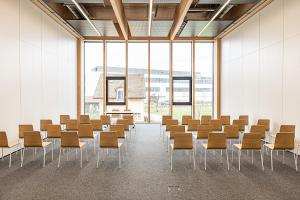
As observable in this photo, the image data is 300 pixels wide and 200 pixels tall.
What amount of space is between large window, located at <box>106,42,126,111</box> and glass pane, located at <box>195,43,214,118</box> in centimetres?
422

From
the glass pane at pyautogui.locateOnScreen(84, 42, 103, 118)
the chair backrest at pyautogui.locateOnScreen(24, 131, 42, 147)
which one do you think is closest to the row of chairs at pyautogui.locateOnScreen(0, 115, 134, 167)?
the chair backrest at pyautogui.locateOnScreen(24, 131, 42, 147)

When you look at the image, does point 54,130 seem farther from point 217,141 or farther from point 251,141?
point 251,141

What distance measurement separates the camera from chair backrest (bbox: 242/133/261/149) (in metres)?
5.54

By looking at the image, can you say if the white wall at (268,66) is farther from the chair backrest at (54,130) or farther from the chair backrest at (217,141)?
the chair backrest at (54,130)

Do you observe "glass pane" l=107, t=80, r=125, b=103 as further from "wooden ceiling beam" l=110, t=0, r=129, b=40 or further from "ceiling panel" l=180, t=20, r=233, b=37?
"ceiling panel" l=180, t=20, r=233, b=37

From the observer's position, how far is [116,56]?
47.5ft

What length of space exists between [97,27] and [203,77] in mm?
6595

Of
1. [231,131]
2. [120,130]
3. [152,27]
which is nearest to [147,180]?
[120,130]

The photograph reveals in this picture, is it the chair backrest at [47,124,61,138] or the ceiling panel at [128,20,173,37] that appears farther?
the ceiling panel at [128,20,173,37]

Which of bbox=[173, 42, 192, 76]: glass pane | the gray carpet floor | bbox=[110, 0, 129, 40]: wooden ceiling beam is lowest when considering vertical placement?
the gray carpet floor

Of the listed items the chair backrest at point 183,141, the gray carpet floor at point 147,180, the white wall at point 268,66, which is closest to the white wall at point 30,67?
the gray carpet floor at point 147,180

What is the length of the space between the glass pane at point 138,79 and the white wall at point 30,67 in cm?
372

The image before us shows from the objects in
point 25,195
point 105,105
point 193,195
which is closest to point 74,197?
point 25,195

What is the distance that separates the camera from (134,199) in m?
3.96
